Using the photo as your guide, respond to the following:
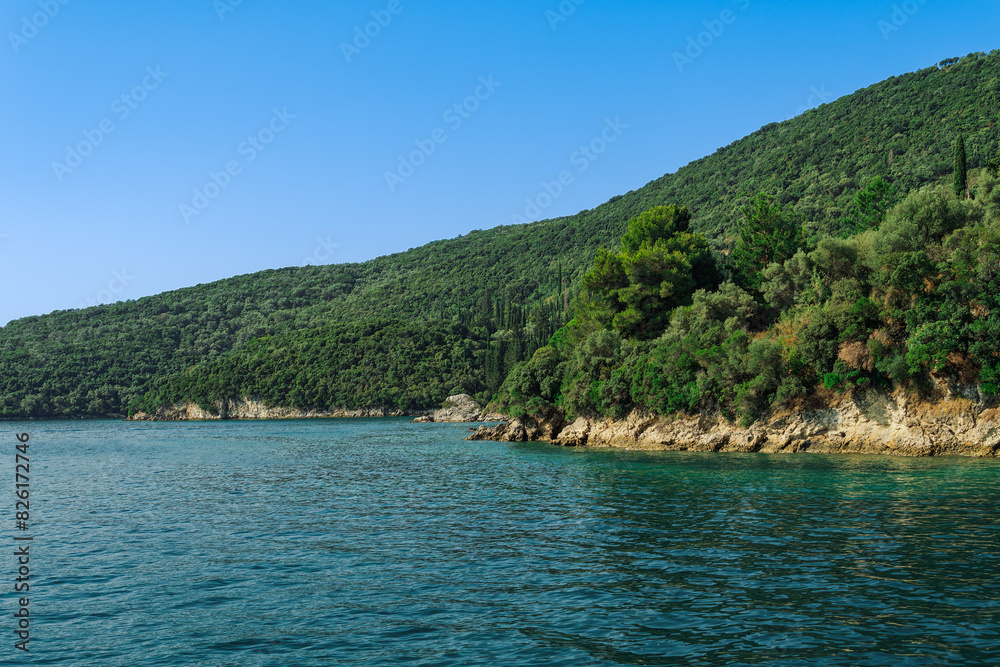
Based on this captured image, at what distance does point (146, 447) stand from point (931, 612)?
79558 millimetres

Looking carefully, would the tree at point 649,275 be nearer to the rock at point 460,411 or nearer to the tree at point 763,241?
the tree at point 763,241

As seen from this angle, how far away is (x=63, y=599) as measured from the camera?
1653 cm

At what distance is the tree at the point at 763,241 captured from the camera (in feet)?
228

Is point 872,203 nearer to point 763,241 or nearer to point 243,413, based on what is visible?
point 763,241

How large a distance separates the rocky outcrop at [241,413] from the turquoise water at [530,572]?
153 metres

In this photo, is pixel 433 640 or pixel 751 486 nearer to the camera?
pixel 433 640

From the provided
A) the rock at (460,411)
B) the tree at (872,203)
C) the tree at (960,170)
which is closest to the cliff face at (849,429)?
the tree at (960,170)

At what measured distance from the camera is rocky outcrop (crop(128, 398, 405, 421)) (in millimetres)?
188125

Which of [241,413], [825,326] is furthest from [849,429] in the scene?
[241,413]

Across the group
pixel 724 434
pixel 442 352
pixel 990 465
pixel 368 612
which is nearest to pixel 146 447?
pixel 724 434

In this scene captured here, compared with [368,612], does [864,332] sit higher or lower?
higher

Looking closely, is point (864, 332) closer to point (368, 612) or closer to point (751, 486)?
point (751, 486)

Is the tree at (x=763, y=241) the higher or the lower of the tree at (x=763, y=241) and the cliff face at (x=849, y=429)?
the higher

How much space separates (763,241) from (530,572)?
6016 centimetres
